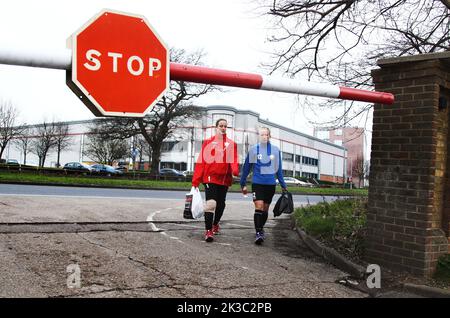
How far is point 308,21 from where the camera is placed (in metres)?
9.23

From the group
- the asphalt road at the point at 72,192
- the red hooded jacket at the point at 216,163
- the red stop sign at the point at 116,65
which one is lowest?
the asphalt road at the point at 72,192

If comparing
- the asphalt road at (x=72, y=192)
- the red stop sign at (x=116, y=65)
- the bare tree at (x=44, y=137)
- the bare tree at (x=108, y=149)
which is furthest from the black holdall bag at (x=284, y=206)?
the bare tree at (x=44, y=137)

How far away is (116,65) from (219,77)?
905 millimetres

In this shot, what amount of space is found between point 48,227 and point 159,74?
12.6ft

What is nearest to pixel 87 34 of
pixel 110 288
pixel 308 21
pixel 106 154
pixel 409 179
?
pixel 110 288

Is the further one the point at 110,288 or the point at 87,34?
the point at 110,288

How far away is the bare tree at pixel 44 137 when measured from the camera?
4934 cm

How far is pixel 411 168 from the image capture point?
4.69 m

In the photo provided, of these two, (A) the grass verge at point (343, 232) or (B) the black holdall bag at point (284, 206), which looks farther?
(B) the black holdall bag at point (284, 206)

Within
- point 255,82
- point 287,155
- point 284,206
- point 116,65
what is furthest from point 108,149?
point 116,65

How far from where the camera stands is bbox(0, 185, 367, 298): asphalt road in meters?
3.53

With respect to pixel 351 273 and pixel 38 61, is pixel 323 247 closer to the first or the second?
pixel 351 273

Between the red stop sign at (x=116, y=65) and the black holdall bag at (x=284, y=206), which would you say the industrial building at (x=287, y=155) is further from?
the red stop sign at (x=116, y=65)

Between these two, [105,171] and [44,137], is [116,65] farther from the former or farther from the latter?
[44,137]
